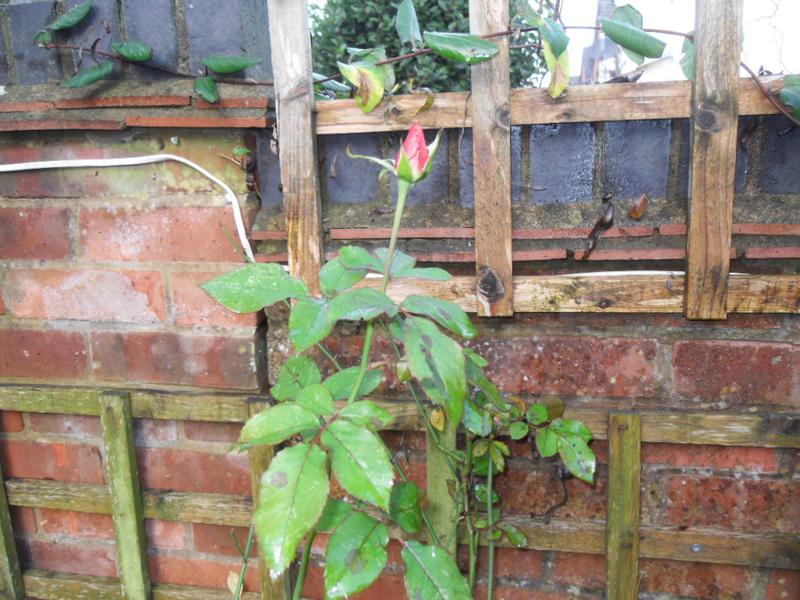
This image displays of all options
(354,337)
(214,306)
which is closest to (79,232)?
(214,306)

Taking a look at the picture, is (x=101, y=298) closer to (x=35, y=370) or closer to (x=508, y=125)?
(x=35, y=370)

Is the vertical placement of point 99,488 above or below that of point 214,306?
below

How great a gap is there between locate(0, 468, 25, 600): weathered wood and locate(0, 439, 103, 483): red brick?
0.03 m

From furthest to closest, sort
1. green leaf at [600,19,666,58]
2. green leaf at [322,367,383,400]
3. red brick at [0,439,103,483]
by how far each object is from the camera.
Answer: red brick at [0,439,103,483], green leaf at [600,19,666,58], green leaf at [322,367,383,400]

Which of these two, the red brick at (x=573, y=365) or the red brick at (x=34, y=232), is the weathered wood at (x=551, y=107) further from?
the red brick at (x=34, y=232)

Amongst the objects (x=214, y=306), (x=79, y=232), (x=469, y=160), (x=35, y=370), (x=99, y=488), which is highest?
(x=469, y=160)

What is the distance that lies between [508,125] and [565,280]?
27 centimetres

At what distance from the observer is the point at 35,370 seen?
135 cm

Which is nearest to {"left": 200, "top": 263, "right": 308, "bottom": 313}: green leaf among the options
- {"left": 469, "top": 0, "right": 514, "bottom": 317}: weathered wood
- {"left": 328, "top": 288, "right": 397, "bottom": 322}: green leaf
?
{"left": 328, "top": 288, "right": 397, "bottom": 322}: green leaf

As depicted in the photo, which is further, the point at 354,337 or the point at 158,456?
the point at 158,456

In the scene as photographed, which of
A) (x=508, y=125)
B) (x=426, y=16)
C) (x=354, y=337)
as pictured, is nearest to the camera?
(x=508, y=125)

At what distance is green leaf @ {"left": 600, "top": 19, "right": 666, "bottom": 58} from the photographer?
1.00 meters

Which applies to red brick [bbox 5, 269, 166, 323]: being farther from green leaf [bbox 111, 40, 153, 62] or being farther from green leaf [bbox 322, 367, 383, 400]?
green leaf [bbox 322, 367, 383, 400]

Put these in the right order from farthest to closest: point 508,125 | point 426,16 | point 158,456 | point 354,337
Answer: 1. point 426,16
2. point 158,456
3. point 354,337
4. point 508,125
